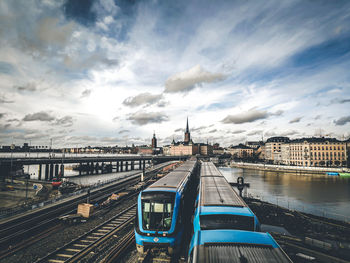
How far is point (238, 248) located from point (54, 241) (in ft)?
47.5

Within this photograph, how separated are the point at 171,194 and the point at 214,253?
615 cm

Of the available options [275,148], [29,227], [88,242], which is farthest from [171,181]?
[275,148]

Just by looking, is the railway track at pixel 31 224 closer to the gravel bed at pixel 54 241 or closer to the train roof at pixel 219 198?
the gravel bed at pixel 54 241

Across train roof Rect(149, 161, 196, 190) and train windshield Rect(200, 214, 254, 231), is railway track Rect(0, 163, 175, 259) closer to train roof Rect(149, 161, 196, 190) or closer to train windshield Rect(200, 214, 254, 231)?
train roof Rect(149, 161, 196, 190)

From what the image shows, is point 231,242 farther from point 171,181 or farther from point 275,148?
point 275,148

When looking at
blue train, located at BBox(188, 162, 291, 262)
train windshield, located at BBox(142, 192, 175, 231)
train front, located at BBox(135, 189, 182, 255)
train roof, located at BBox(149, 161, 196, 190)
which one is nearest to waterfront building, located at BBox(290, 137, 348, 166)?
train roof, located at BBox(149, 161, 196, 190)

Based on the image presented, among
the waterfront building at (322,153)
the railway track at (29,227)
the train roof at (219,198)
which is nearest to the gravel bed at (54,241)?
the railway track at (29,227)

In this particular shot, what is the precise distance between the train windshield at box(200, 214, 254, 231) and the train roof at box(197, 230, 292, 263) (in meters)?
2.71

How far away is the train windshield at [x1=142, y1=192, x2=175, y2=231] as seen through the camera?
11.0 m

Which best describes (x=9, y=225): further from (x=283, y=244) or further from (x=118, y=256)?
(x=283, y=244)

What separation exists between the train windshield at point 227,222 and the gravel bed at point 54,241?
1101 centimetres

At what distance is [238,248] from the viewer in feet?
19.4

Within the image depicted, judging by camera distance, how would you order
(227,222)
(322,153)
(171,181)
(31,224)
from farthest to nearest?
(322,153)
(31,224)
(171,181)
(227,222)

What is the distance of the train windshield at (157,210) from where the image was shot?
1096cm
